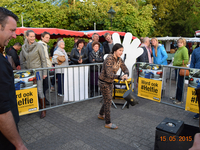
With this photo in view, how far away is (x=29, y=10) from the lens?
19.1 metres

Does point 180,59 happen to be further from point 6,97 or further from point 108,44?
point 6,97

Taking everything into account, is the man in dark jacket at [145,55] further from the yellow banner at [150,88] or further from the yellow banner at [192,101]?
the yellow banner at [192,101]

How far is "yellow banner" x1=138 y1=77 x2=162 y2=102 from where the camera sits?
513 cm

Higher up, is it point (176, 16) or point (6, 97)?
point (176, 16)

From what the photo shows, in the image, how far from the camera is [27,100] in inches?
160

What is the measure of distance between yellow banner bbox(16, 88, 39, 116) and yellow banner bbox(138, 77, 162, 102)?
10.6 ft

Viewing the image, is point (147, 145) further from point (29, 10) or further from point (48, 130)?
point (29, 10)

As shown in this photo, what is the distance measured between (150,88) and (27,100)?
138 inches

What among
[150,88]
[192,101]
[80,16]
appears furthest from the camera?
[80,16]

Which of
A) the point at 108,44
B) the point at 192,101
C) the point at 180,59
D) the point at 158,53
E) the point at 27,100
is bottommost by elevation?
the point at 192,101

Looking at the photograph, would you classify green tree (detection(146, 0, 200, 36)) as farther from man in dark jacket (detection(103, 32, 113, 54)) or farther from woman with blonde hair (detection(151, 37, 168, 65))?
man in dark jacket (detection(103, 32, 113, 54))

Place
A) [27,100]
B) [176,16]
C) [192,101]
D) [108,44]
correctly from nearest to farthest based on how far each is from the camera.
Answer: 1. [27,100]
2. [192,101]
3. [108,44]
4. [176,16]

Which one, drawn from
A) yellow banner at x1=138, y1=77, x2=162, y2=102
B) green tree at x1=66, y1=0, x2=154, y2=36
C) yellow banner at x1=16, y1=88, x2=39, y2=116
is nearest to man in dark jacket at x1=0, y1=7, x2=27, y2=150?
yellow banner at x1=16, y1=88, x2=39, y2=116

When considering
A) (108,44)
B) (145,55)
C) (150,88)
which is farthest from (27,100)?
(145,55)
